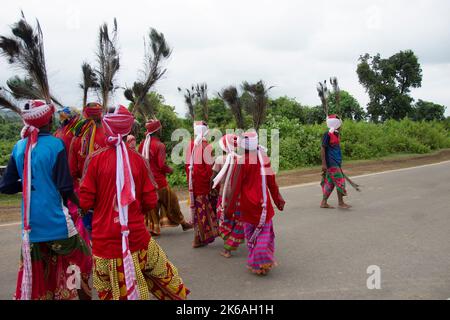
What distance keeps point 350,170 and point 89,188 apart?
509 inches

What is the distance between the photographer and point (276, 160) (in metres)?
15.1

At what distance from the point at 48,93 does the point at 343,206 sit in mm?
5985

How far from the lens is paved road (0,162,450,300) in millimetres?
4414

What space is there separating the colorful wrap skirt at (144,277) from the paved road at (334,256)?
0.82 metres

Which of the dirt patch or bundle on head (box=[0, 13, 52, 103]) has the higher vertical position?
bundle on head (box=[0, 13, 52, 103])

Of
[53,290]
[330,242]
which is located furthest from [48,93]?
[330,242]

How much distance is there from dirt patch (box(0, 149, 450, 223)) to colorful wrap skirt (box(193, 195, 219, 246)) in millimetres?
3815

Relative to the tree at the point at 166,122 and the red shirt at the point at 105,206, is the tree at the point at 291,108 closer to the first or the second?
the tree at the point at 166,122

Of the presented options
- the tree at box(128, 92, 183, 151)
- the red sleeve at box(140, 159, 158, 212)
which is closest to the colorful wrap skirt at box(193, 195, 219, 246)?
the red sleeve at box(140, 159, 158, 212)

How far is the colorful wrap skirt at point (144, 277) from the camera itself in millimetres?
3223

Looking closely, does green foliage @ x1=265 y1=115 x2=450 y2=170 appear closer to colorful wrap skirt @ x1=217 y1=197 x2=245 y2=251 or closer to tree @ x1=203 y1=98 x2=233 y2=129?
tree @ x1=203 y1=98 x2=233 y2=129

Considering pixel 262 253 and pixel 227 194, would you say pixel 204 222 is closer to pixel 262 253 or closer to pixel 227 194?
pixel 227 194

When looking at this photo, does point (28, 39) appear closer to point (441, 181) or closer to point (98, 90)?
point (98, 90)

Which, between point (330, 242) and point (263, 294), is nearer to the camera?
point (263, 294)
